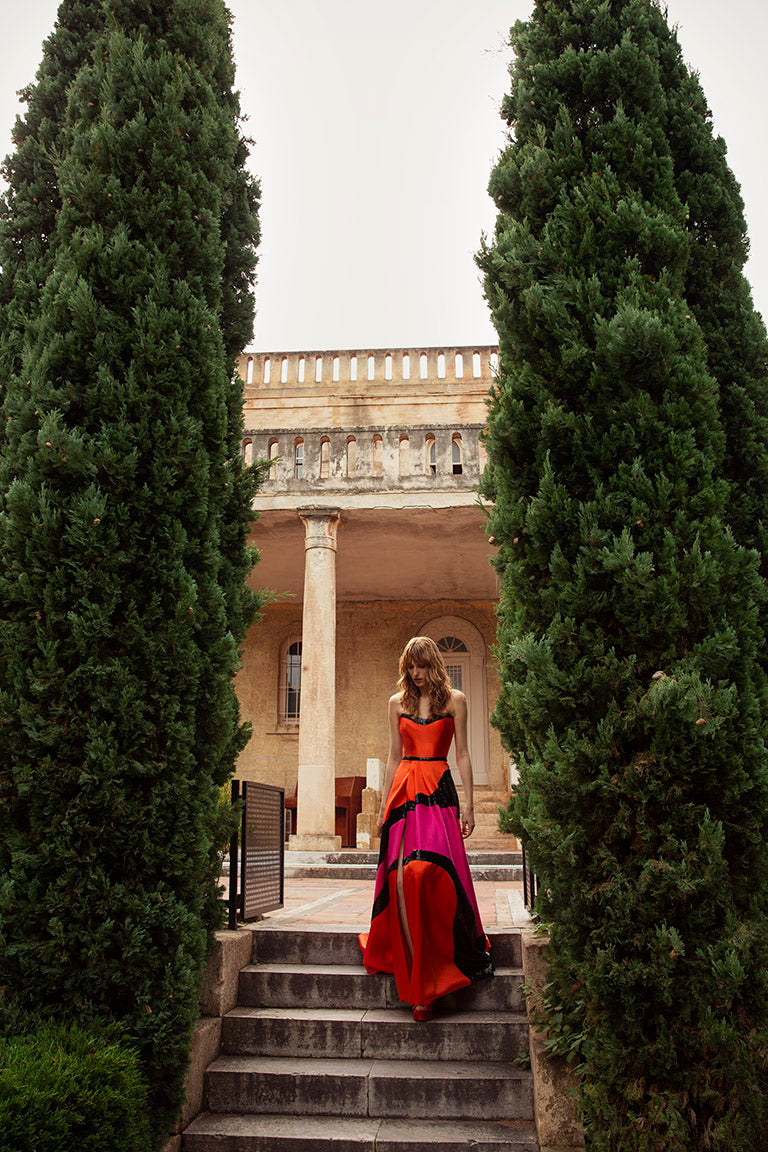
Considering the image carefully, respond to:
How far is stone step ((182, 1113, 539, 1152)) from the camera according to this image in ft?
11.8

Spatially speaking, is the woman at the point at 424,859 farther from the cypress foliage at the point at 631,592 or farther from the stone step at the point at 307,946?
the cypress foliage at the point at 631,592

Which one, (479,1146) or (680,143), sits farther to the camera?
(680,143)

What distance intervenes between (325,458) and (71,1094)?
37.0 feet

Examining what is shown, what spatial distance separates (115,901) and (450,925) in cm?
168

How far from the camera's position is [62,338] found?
13.6 feet

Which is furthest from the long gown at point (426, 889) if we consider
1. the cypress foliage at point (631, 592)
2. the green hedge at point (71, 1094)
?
the green hedge at point (71, 1094)

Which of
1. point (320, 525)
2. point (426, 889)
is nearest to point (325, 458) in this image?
point (320, 525)

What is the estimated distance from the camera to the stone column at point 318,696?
12531 millimetres

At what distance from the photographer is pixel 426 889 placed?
169 inches

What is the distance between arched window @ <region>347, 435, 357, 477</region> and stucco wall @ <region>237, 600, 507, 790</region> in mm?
5644

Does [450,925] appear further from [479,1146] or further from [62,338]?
[62,338]

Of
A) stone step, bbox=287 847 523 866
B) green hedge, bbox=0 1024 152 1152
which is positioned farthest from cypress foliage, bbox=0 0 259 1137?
stone step, bbox=287 847 523 866

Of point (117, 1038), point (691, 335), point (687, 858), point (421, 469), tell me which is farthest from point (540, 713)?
point (421, 469)

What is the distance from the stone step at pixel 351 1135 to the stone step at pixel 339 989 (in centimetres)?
66
